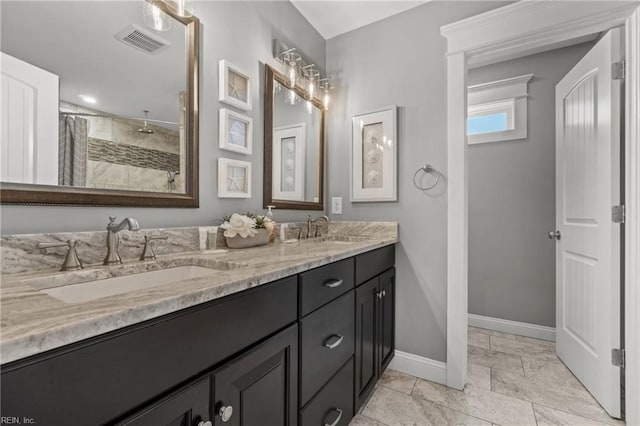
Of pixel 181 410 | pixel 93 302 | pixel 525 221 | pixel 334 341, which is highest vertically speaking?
pixel 525 221

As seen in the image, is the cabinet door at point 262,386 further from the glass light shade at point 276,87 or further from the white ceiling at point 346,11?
the white ceiling at point 346,11

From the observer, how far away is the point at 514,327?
8.64 feet

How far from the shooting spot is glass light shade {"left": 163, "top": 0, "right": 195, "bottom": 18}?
4.00 ft

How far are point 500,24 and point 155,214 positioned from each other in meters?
2.15

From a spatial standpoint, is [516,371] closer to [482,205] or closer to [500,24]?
[482,205]

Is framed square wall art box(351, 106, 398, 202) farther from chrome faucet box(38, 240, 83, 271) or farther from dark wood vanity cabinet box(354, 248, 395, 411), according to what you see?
chrome faucet box(38, 240, 83, 271)

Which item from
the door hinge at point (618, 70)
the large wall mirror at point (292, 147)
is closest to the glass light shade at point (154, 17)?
the large wall mirror at point (292, 147)

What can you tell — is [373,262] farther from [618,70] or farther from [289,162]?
[618,70]

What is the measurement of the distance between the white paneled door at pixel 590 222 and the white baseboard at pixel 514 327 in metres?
0.33

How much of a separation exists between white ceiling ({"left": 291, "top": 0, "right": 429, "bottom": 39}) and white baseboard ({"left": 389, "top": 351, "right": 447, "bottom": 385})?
243cm

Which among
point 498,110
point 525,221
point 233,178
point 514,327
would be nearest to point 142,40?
point 233,178

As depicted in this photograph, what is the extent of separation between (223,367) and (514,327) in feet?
9.44

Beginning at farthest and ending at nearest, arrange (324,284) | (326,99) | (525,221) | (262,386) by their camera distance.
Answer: (525,221) < (326,99) < (324,284) < (262,386)

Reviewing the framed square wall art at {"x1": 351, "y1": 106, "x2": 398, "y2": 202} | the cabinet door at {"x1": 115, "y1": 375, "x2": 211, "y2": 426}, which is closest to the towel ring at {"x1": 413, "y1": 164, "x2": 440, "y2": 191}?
the framed square wall art at {"x1": 351, "y1": 106, "x2": 398, "y2": 202}
